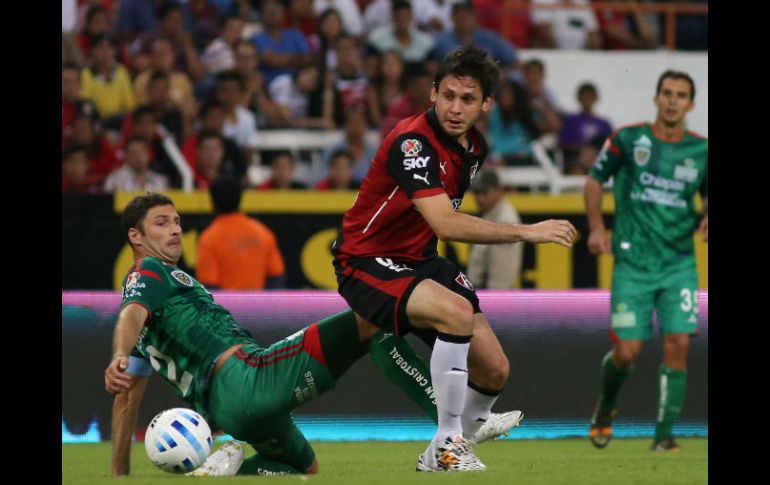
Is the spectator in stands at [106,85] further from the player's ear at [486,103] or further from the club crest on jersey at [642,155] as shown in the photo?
the player's ear at [486,103]

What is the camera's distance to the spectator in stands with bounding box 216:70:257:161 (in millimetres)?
14492

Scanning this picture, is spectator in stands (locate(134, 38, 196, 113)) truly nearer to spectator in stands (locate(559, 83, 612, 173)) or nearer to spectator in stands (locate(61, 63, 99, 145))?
spectator in stands (locate(61, 63, 99, 145))

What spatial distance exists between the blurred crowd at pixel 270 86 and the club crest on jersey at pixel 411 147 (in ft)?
22.0

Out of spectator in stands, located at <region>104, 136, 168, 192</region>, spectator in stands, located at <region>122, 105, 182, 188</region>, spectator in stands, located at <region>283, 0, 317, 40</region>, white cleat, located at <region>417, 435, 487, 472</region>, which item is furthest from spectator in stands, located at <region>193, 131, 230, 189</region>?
white cleat, located at <region>417, 435, 487, 472</region>

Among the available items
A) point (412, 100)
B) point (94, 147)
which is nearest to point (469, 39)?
point (412, 100)

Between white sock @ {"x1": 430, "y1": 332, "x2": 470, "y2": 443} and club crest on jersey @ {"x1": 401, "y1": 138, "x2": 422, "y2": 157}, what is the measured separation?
34.6 inches

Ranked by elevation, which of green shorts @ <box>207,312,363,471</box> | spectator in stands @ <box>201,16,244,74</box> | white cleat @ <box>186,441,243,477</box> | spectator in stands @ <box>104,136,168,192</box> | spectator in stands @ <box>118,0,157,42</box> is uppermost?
spectator in stands @ <box>118,0,157,42</box>

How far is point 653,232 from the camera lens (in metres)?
9.42

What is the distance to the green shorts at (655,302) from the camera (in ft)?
30.6

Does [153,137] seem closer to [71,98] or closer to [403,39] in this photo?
[71,98]

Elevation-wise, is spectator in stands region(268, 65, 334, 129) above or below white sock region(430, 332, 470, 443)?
above

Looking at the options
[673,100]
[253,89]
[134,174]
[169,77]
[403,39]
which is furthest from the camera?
[403,39]

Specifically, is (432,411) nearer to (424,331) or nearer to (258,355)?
(424,331)

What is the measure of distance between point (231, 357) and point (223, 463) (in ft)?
1.74
